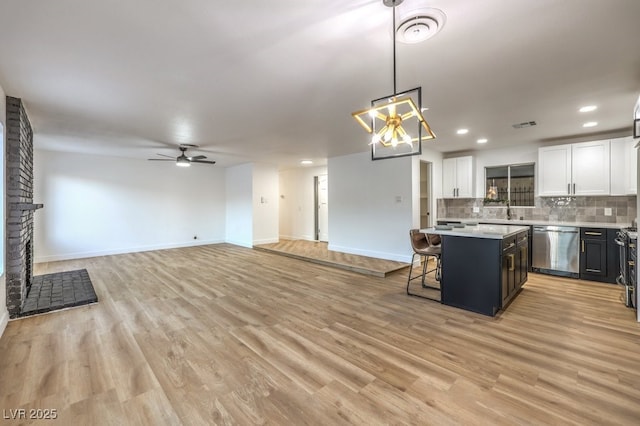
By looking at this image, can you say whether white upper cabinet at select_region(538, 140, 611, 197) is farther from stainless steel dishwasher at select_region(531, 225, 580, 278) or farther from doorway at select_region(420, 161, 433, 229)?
doorway at select_region(420, 161, 433, 229)

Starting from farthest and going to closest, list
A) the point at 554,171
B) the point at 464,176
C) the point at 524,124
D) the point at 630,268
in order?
the point at 464,176 < the point at 554,171 < the point at 524,124 < the point at 630,268

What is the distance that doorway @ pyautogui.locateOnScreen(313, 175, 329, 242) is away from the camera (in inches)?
345

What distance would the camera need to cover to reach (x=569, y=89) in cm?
299

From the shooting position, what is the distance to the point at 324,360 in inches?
92.7

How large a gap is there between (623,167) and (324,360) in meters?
5.57

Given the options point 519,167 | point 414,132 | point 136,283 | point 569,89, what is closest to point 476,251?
point 569,89

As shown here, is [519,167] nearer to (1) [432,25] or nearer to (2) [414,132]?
(2) [414,132]

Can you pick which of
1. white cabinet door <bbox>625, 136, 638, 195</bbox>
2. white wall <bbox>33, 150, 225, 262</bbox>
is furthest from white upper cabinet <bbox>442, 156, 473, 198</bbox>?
white wall <bbox>33, 150, 225, 262</bbox>

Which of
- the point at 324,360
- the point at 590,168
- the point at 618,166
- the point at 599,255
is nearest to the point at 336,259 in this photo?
the point at 324,360

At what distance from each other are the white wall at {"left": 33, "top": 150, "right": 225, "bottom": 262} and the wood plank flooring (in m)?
2.34

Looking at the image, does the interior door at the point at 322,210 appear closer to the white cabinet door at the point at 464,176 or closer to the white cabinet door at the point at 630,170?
the white cabinet door at the point at 464,176

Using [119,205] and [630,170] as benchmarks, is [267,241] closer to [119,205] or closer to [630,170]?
[119,205]

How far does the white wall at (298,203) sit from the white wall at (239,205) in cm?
168

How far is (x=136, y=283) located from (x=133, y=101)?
2.88m
